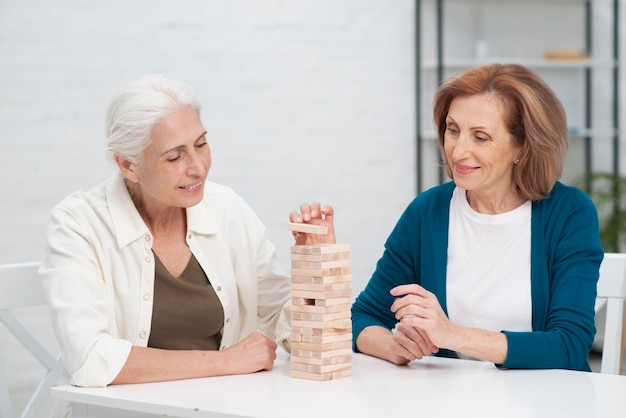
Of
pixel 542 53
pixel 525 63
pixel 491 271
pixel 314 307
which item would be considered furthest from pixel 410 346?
pixel 542 53

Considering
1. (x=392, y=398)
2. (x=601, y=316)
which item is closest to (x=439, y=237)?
(x=392, y=398)

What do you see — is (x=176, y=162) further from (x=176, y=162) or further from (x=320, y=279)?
(x=320, y=279)

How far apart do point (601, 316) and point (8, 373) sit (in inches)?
126

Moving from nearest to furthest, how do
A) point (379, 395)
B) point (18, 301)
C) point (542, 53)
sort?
point (379, 395) → point (18, 301) → point (542, 53)

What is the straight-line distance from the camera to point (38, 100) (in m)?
4.36

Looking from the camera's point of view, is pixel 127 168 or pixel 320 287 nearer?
pixel 320 287

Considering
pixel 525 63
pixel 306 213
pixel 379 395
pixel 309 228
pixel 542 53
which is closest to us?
pixel 379 395

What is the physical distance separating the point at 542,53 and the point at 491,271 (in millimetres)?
3296

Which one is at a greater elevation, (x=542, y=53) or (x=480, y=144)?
(x=542, y=53)

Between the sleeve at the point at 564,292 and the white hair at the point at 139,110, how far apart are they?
92 centimetres

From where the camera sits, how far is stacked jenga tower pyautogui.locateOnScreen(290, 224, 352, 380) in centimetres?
184

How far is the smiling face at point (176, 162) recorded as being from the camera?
213 cm

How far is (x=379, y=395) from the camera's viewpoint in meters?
1.74

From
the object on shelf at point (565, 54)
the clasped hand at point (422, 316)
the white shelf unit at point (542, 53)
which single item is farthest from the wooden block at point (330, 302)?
the object on shelf at point (565, 54)
